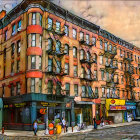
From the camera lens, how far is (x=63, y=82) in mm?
33531

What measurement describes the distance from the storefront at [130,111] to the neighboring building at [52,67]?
2.45m

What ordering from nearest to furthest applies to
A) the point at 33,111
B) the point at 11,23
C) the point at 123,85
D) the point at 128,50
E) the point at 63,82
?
1. the point at 33,111
2. the point at 63,82
3. the point at 11,23
4. the point at 123,85
5. the point at 128,50

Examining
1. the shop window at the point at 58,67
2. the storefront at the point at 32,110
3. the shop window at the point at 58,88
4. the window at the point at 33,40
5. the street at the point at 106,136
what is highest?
the window at the point at 33,40

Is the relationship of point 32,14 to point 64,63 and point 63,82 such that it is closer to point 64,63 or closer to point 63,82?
point 64,63

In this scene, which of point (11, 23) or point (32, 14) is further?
point (11, 23)

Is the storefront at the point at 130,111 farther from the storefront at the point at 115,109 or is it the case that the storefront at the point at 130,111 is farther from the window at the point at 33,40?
the window at the point at 33,40

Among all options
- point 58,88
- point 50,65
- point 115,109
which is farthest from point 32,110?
point 115,109

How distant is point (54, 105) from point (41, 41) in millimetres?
9823

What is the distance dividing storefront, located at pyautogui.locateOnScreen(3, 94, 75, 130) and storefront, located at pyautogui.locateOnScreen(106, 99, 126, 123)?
9.53m

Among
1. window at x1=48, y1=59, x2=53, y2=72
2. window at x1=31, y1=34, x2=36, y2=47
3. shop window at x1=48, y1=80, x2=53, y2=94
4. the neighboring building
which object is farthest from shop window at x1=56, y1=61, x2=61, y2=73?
window at x1=31, y1=34, x2=36, y2=47

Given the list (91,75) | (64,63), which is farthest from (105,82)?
(64,63)

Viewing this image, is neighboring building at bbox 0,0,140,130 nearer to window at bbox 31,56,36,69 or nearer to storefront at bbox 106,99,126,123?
window at bbox 31,56,36,69

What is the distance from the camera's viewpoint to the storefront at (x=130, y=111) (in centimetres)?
4606

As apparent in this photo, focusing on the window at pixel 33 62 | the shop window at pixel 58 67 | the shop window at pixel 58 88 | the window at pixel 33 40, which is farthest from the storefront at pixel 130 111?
the window at pixel 33 40
